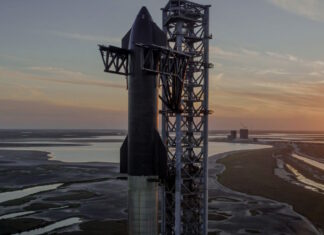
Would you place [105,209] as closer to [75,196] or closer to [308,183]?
[75,196]

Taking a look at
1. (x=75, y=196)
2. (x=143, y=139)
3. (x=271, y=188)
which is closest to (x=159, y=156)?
(x=143, y=139)

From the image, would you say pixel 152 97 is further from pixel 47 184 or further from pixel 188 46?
pixel 47 184

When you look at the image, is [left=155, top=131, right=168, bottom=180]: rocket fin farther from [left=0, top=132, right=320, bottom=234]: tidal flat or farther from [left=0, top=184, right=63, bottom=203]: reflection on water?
[left=0, top=184, right=63, bottom=203]: reflection on water

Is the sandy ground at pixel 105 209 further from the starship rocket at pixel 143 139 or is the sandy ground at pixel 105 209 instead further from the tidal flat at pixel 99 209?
the starship rocket at pixel 143 139

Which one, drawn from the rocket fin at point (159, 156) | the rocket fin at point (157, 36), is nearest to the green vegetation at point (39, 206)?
the rocket fin at point (159, 156)

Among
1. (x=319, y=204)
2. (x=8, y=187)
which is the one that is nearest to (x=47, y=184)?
(x=8, y=187)

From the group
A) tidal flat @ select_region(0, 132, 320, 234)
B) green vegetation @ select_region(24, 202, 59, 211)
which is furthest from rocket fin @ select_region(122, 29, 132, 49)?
green vegetation @ select_region(24, 202, 59, 211)

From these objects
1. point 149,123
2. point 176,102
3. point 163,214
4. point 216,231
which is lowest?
point 216,231

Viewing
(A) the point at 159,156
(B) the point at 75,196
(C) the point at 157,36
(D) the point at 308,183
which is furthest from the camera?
(D) the point at 308,183
